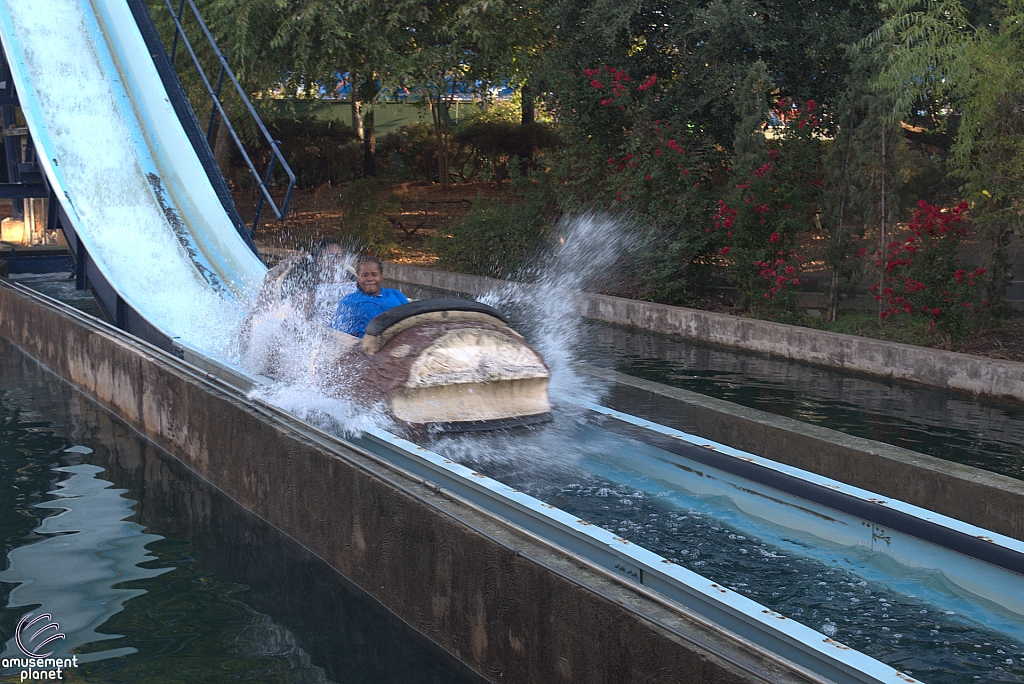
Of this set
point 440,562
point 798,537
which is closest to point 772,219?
point 798,537

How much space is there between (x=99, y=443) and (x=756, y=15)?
33.6ft

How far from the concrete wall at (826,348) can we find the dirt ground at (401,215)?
6615 millimetres

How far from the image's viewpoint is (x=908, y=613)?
4633 millimetres

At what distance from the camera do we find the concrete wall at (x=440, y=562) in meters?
3.42

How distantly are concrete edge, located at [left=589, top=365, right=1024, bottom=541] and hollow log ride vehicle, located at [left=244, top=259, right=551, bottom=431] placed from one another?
1.06m

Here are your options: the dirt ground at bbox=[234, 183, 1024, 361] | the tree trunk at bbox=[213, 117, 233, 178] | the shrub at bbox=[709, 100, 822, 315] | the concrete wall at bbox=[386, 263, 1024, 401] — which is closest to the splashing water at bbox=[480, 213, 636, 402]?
the concrete wall at bbox=[386, 263, 1024, 401]

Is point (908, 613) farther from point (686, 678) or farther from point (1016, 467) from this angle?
point (1016, 467)

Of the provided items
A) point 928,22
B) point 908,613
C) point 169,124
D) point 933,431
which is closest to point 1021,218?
point 928,22

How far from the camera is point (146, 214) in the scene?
41.5 ft

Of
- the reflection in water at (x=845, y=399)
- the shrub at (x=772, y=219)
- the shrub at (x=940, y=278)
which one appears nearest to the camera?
the reflection in water at (x=845, y=399)
